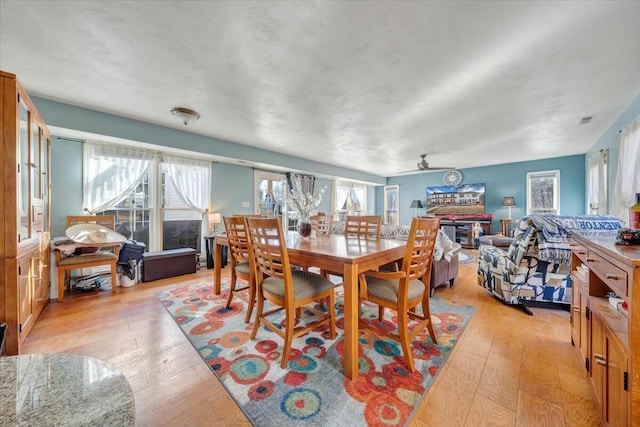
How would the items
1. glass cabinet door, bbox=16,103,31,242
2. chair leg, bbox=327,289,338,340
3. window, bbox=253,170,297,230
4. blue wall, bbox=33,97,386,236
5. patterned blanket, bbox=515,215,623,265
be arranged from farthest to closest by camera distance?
window, bbox=253,170,297,230 < blue wall, bbox=33,97,386,236 < patterned blanket, bbox=515,215,623,265 < chair leg, bbox=327,289,338,340 < glass cabinet door, bbox=16,103,31,242

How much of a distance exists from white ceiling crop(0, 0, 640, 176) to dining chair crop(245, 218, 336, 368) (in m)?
1.41

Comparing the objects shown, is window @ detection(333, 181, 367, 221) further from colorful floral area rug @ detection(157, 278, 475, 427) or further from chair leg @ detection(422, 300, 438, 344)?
chair leg @ detection(422, 300, 438, 344)

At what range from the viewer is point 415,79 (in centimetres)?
237

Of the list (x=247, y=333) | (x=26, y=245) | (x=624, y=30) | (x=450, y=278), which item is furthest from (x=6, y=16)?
(x=450, y=278)

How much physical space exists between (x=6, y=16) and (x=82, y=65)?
53 cm

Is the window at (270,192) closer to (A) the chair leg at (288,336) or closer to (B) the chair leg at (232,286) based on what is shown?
(B) the chair leg at (232,286)

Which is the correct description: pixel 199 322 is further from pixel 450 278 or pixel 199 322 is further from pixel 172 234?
pixel 450 278

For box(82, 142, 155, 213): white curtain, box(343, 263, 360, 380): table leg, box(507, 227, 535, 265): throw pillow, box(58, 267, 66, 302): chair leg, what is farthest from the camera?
box(82, 142, 155, 213): white curtain

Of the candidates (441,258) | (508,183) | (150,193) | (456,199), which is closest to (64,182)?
(150,193)

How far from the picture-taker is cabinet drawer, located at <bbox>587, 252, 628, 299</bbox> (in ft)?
2.99

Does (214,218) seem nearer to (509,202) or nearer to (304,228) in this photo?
(304,228)

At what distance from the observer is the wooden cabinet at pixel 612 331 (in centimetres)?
85

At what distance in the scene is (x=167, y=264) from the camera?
3.82 metres

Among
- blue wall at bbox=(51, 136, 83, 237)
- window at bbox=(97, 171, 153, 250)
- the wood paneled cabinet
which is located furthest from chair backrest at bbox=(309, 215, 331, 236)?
blue wall at bbox=(51, 136, 83, 237)
